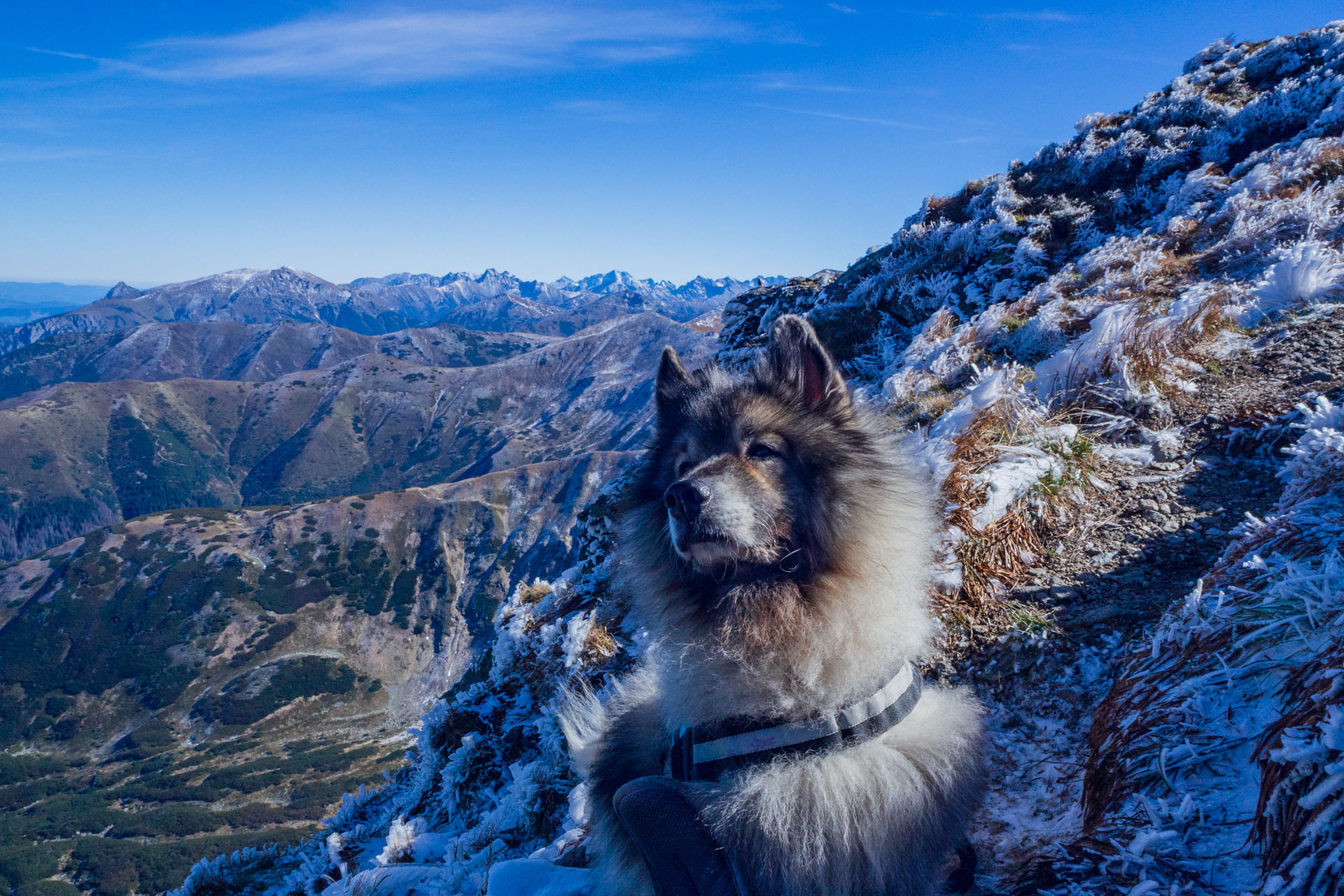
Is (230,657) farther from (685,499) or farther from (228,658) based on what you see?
(685,499)

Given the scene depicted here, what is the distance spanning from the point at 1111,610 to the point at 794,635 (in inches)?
73.9

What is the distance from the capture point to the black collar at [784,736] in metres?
2.52

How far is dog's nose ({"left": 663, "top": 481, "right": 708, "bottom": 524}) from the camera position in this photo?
2.67m

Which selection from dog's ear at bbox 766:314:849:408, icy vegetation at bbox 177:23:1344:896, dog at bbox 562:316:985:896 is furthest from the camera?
dog's ear at bbox 766:314:849:408

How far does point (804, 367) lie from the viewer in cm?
327

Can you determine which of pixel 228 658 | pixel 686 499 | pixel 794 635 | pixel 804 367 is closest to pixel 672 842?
pixel 794 635

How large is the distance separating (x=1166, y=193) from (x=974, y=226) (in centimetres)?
372

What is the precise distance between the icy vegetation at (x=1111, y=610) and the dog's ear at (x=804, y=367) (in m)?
1.54

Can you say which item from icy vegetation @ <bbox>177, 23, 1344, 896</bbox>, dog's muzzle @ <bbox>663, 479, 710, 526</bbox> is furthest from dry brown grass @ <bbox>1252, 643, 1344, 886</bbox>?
dog's muzzle @ <bbox>663, 479, 710, 526</bbox>

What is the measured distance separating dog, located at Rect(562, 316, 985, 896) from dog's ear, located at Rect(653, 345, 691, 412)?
207 millimetres

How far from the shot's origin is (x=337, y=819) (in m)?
5.98

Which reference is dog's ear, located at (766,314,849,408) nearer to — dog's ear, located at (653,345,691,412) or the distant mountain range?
dog's ear, located at (653,345,691,412)

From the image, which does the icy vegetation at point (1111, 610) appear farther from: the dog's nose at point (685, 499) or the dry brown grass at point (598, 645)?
the dog's nose at point (685, 499)

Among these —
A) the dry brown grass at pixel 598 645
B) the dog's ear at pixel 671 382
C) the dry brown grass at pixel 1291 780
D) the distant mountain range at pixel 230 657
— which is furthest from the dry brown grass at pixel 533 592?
the distant mountain range at pixel 230 657
